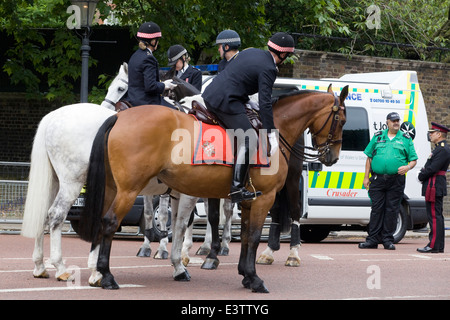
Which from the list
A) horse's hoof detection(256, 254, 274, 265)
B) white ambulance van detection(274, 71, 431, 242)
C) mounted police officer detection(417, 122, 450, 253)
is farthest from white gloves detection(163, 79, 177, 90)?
mounted police officer detection(417, 122, 450, 253)

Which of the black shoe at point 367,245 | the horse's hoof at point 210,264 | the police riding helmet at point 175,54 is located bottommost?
the black shoe at point 367,245

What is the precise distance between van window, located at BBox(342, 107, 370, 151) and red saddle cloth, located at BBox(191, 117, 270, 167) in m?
7.08

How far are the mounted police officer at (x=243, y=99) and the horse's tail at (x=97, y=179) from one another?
1103 millimetres

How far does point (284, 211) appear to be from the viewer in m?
11.6

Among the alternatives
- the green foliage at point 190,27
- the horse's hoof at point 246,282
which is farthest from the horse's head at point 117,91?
the green foliage at point 190,27

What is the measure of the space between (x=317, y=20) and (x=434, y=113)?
562cm

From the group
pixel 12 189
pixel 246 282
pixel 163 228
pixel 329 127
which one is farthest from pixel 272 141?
pixel 12 189

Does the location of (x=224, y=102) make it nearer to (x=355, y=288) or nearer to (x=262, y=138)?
(x=262, y=138)

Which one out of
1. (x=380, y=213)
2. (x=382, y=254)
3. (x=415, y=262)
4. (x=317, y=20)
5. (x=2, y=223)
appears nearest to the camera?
(x=415, y=262)

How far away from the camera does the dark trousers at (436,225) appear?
14.2 m

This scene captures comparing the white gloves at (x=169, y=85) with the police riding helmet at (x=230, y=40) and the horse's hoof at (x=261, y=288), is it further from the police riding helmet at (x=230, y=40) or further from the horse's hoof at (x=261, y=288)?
the horse's hoof at (x=261, y=288)

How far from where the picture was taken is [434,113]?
77.7 feet

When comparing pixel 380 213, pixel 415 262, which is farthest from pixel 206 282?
pixel 380 213

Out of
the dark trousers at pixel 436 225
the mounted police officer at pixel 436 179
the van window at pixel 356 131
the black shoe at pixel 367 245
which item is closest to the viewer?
the dark trousers at pixel 436 225
